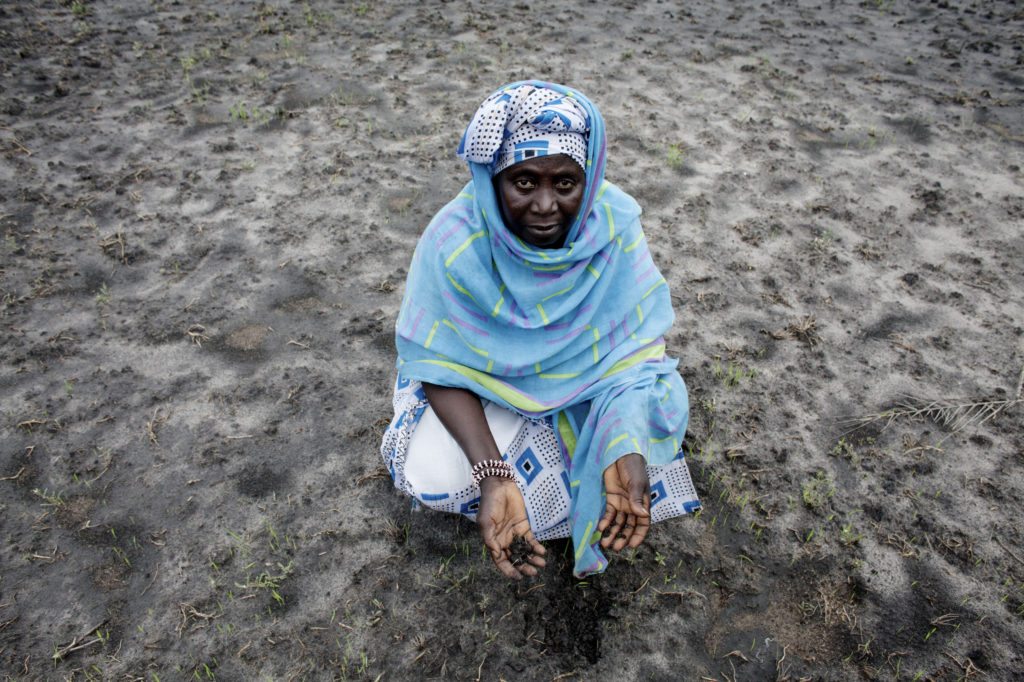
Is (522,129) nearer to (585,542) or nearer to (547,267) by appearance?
(547,267)

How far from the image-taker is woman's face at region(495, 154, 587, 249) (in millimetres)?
1890

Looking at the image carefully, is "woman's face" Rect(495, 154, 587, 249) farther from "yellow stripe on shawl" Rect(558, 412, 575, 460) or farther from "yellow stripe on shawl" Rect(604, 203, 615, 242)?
"yellow stripe on shawl" Rect(558, 412, 575, 460)

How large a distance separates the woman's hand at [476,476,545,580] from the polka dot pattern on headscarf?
36.5 inches

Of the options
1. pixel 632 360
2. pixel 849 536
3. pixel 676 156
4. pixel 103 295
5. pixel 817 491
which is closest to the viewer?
pixel 632 360

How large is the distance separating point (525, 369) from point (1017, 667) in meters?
1.80

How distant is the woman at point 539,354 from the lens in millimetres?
1914

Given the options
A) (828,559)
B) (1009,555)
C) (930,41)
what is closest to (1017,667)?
(1009,555)

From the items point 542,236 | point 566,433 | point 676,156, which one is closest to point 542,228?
point 542,236

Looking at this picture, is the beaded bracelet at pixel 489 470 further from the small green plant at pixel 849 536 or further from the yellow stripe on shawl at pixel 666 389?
the small green plant at pixel 849 536

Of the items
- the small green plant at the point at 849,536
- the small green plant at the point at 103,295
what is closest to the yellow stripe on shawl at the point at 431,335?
the small green plant at the point at 849,536

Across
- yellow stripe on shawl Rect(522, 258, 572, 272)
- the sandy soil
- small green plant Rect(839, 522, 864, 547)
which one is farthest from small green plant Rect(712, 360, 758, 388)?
yellow stripe on shawl Rect(522, 258, 572, 272)

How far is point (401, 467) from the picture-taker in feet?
Answer: 7.18

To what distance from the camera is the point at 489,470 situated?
6.49ft

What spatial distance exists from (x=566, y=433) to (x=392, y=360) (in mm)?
1193
